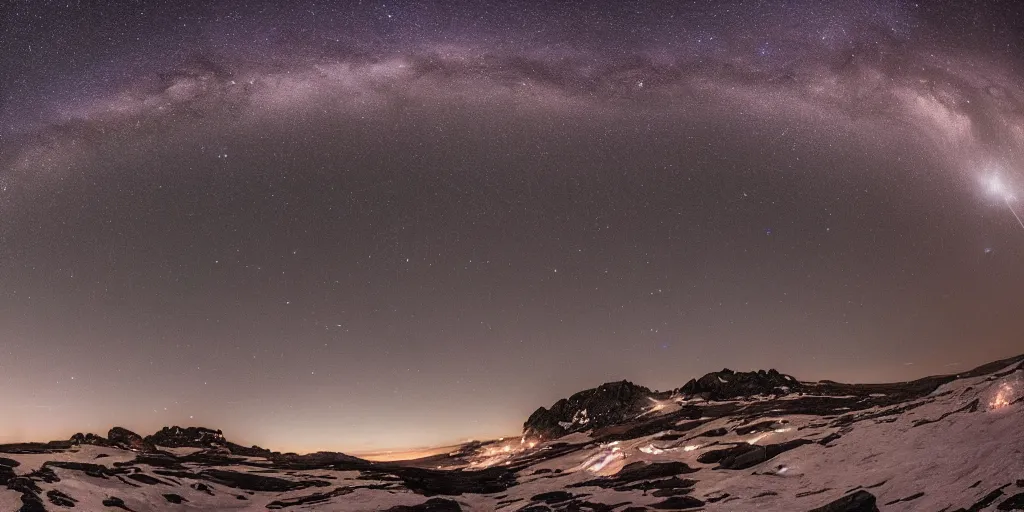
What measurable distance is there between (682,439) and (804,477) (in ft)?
98.3

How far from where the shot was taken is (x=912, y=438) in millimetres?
48500

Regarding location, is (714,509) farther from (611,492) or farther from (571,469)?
(571,469)

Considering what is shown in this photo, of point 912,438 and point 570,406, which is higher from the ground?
point 570,406

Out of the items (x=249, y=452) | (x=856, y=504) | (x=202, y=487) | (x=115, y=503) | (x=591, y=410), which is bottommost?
(x=856, y=504)

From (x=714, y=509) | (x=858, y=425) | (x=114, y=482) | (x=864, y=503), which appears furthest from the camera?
(x=858, y=425)

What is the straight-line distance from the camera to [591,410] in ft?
442

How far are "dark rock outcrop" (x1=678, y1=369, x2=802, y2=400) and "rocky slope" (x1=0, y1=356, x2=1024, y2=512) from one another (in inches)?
836

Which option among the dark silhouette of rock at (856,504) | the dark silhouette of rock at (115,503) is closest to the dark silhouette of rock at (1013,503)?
the dark silhouette of rock at (856,504)

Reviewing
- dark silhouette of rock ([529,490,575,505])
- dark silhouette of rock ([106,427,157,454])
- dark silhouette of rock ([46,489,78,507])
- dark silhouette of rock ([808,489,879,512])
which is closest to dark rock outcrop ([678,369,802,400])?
dark silhouette of rock ([529,490,575,505])

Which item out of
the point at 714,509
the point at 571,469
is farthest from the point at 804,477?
the point at 571,469

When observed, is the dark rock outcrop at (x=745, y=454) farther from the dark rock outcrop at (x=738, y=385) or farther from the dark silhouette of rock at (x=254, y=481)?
the dark rock outcrop at (x=738, y=385)

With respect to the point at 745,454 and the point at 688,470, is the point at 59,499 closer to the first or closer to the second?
the point at 688,470

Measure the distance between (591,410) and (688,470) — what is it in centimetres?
7858

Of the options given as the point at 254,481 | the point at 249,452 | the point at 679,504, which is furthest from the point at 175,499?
the point at 249,452
